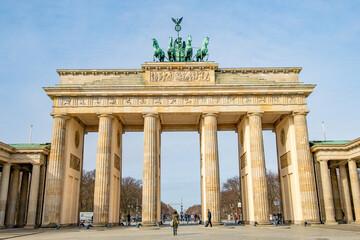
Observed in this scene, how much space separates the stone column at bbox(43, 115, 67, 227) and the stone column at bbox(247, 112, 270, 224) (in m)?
18.2

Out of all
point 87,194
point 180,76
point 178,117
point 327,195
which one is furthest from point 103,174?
point 87,194

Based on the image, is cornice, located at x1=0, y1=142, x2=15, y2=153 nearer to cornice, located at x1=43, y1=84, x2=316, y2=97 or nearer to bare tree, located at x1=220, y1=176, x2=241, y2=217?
cornice, located at x1=43, y1=84, x2=316, y2=97

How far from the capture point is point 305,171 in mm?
32062

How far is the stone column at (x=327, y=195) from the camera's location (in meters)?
31.4

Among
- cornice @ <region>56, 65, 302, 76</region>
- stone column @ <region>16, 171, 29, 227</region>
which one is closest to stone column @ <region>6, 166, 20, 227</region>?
stone column @ <region>16, 171, 29, 227</region>

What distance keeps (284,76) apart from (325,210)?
1374 cm

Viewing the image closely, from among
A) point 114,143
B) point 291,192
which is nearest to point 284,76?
point 291,192

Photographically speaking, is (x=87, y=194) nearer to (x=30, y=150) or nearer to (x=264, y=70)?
(x=30, y=150)

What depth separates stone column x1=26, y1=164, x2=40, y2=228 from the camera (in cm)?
3106

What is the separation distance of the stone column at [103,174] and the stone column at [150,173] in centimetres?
347

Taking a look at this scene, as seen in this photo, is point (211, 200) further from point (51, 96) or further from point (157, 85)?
point (51, 96)

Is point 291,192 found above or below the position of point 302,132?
below

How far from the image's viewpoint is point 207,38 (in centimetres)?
3744

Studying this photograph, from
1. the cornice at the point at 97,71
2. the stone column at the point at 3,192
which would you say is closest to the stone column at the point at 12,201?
the stone column at the point at 3,192
